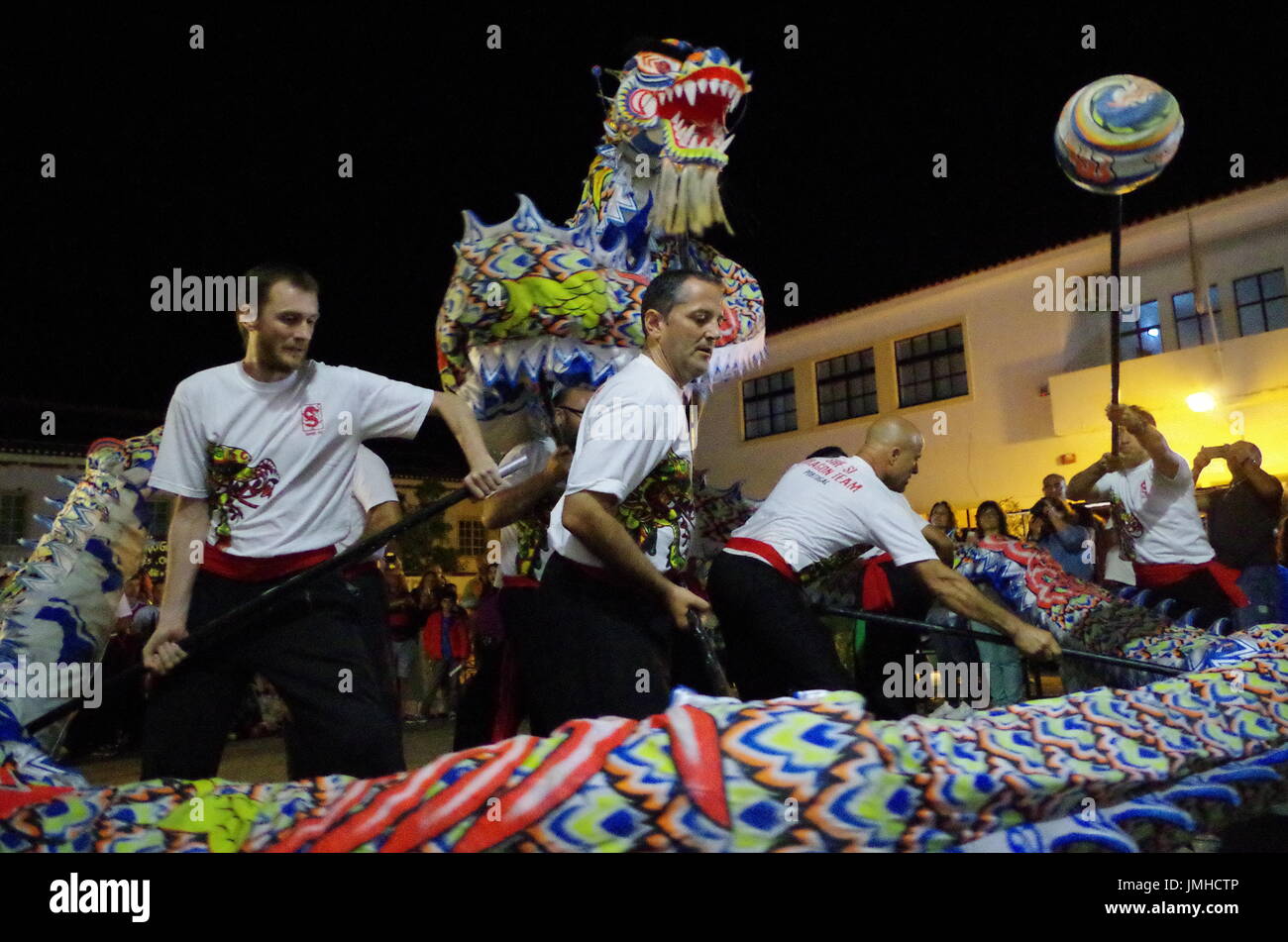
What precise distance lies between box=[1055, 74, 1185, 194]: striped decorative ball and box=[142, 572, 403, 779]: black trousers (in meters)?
3.55

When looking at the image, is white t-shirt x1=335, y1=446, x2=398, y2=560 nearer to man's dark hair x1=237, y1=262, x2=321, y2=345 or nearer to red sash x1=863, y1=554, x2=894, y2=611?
man's dark hair x1=237, y1=262, x2=321, y2=345

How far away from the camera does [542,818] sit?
1517mm

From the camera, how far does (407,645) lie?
8.46 meters

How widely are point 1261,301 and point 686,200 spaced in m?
11.6

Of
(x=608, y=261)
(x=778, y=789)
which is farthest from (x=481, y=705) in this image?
(x=778, y=789)

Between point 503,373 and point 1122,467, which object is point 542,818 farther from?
point 1122,467

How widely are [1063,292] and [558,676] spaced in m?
13.6

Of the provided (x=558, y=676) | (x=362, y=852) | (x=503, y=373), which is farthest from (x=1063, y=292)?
(x=362, y=852)

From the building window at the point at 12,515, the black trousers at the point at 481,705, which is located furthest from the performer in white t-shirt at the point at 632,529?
the building window at the point at 12,515

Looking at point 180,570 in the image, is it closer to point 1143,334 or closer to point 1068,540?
point 1068,540

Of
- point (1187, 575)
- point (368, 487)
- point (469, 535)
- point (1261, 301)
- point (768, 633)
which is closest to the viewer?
point (768, 633)

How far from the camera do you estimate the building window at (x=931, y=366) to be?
15273mm

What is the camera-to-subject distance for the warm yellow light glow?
1228cm

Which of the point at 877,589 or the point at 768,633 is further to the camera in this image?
the point at 877,589
